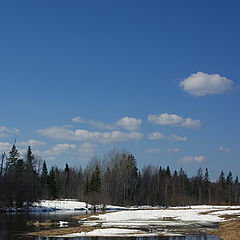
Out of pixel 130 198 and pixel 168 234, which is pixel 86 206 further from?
pixel 168 234

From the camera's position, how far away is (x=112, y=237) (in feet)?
98.1

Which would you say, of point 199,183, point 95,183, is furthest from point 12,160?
point 199,183

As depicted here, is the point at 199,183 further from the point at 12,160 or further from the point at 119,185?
the point at 12,160

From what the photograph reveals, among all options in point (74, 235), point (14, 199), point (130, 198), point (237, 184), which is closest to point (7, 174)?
point (14, 199)

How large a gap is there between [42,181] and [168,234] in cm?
9194

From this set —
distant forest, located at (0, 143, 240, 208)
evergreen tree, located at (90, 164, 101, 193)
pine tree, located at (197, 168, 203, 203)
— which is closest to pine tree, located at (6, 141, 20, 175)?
distant forest, located at (0, 143, 240, 208)

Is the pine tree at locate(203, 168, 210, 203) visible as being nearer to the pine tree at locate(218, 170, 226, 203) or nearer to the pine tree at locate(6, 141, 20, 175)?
the pine tree at locate(218, 170, 226, 203)

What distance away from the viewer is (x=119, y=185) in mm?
114812

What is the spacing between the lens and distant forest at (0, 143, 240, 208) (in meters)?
92.8

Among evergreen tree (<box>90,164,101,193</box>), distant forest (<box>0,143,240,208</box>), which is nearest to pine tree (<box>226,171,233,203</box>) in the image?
distant forest (<box>0,143,240,208</box>)

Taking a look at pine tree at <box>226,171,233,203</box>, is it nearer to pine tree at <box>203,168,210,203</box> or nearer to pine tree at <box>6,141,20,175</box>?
pine tree at <box>203,168,210,203</box>

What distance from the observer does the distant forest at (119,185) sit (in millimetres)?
92812

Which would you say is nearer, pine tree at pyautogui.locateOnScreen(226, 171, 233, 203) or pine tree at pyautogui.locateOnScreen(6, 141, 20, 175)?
pine tree at pyautogui.locateOnScreen(6, 141, 20, 175)

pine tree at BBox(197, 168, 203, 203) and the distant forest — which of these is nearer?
the distant forest
